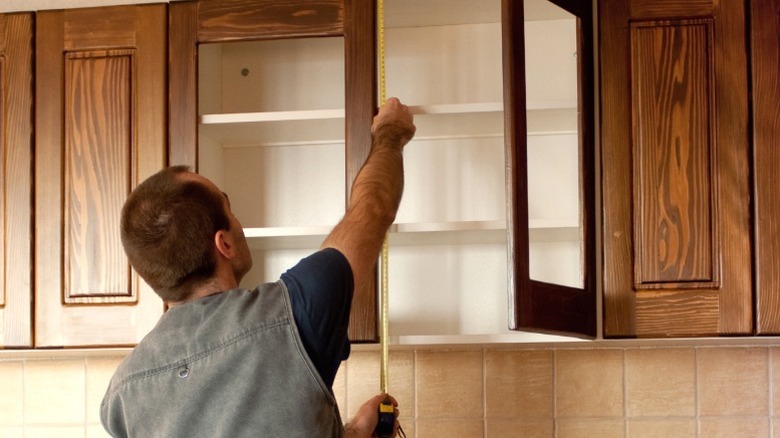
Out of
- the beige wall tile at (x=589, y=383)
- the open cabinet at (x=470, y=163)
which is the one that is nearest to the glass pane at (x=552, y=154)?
the open cabinet at (x=470, y=163)

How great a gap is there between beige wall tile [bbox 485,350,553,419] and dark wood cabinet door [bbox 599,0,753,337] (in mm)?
414

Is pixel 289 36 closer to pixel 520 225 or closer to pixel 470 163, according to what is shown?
pixel 470 163

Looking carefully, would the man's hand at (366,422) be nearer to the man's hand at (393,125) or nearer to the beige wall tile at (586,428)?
the man's hand at (393,125)

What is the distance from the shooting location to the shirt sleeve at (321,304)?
1475 millimetres

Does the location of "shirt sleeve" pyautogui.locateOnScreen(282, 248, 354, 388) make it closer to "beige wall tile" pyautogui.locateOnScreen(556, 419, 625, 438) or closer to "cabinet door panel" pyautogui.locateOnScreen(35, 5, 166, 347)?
"cabinet door panel" pyautogui.locateOnScreen(35, 5, 166, 347)

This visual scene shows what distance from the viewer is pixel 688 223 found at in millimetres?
1930

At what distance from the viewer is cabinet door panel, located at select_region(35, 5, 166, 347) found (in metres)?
2.09

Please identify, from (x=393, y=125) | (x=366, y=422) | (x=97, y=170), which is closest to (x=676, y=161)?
(x=393, y=125)

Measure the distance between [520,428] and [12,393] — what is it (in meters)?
1.21

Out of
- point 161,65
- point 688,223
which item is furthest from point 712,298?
point 161,65

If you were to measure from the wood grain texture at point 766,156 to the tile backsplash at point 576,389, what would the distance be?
1.30 feet

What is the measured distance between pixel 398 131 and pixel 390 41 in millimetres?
627

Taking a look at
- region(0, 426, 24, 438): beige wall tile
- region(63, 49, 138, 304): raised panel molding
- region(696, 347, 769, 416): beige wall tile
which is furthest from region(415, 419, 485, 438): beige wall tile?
region(0, 426, 24, 438): beige wall tile

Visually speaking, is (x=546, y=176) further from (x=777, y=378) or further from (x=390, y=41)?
(x=777, y=378)
